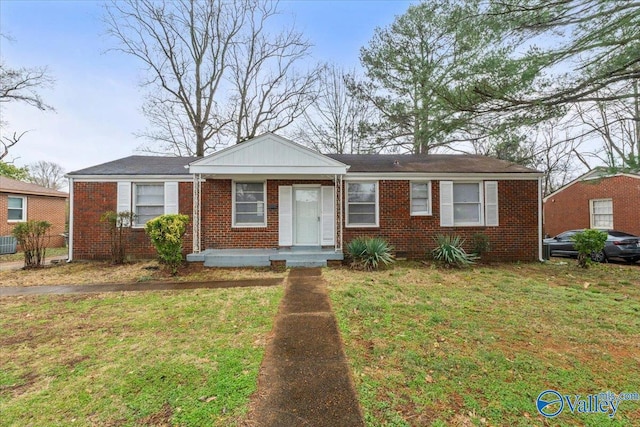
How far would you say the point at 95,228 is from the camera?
906 centimetres

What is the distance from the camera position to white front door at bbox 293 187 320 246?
9492 mm

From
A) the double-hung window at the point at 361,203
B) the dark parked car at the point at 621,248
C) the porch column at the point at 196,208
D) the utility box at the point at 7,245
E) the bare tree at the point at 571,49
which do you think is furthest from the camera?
the utility box at the point at 7,245

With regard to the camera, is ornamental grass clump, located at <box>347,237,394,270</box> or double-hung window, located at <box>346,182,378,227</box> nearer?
ornamental grass clump, located at <box>347,237,394,270</box>

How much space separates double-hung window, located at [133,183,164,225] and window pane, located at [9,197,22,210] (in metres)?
9.22

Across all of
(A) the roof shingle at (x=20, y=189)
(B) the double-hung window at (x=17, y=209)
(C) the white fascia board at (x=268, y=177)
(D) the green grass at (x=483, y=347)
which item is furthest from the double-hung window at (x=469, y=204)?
(B) the double-hung window at (x=17, y=209)

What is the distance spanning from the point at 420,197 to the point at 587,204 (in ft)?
43.1

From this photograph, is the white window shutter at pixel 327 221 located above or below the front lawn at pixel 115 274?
above

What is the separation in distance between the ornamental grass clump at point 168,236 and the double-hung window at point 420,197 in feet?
24.7

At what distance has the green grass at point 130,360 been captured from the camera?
7.08 ft

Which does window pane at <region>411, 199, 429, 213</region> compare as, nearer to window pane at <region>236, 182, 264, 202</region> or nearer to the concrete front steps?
the concrete front steps

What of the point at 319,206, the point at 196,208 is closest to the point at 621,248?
the point at 319,206

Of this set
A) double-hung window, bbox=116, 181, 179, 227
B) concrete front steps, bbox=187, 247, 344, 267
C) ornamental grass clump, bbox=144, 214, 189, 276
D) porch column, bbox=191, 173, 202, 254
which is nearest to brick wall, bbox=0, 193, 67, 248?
double-hung window, bbox=116, 181, 179, 227

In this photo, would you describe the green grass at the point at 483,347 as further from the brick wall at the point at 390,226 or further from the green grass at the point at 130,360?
the brick wall at the point at 390,226

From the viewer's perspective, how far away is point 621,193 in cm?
1349
